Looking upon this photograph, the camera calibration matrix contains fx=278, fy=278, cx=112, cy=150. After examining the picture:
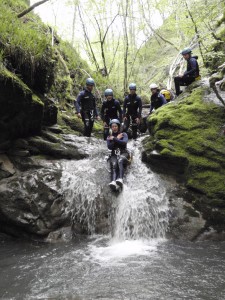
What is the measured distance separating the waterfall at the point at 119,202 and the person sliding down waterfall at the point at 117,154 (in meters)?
0.32

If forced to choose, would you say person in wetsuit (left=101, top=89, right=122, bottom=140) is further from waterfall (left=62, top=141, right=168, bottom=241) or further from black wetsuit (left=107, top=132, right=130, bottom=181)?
waterfall (left=62, top=141, right=168, bottom=241)

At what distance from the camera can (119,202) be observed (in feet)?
25.2

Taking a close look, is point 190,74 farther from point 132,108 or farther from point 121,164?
point 121,164

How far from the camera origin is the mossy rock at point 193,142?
25.2 ft

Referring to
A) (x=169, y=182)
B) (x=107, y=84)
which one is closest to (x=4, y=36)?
(x=169, y=182)

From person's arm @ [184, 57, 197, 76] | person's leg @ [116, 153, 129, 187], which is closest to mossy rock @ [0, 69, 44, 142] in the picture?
person's leg @ [116, 153, 129, 187]

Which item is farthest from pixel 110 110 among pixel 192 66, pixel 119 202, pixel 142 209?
pixel 142 209

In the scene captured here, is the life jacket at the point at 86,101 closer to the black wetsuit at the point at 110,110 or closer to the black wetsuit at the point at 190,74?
the black wetsuit at the point at 110,110

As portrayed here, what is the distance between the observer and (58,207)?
24.6ft

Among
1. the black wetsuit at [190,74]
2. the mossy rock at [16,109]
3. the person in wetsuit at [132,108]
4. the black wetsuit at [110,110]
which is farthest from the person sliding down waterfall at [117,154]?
the black wetsuit at [190,74]

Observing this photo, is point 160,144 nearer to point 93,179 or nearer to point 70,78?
point 93,179

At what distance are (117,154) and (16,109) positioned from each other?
3379 mm

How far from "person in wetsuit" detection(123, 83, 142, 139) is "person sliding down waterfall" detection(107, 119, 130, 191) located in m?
1.78

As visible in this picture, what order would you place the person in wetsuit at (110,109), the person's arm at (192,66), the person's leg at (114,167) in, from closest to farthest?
the person's leg at (114,167) → the person's arm at (192,66) → the person in wetsuit at (110,109)
